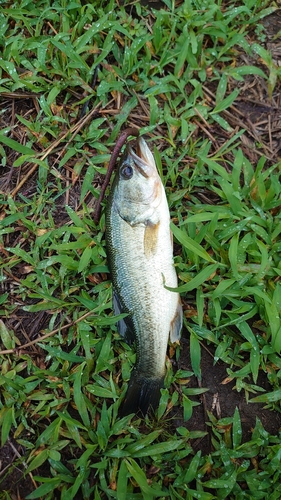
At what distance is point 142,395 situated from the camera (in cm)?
330

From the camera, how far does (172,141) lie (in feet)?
12.2

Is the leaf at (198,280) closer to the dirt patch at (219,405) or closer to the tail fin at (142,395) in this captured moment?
the dirt patch at (219,405)

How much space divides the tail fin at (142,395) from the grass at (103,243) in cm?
10

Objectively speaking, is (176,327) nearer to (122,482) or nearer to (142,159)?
(122,482)

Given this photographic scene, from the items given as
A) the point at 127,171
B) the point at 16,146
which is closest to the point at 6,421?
the point at 127,171

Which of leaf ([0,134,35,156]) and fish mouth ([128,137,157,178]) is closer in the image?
fish mouth ([128,137,157,178])

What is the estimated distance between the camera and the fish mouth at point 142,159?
127 inches

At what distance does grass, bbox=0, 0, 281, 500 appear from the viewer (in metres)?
3.26

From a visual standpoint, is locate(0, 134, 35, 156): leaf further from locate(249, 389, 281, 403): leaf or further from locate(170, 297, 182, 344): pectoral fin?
locate(249, 389, 281, 403): leaf

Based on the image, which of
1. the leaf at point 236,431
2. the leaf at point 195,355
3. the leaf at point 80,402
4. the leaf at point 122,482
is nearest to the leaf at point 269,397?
the leaf at point 236,431

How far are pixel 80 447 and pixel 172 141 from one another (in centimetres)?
256

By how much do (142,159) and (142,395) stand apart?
5.85 feet

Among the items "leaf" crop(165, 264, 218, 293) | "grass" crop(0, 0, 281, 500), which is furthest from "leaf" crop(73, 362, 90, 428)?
"leaf" crop(165, 264, 218, 293)

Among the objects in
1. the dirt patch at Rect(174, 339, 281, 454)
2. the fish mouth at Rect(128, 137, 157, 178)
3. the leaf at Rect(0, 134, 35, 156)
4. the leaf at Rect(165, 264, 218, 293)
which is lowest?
the dirt patch at Rect(174, 339, 281, 454)
